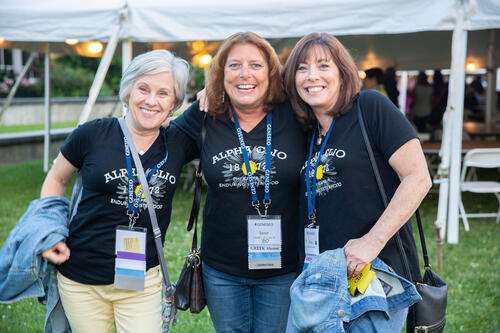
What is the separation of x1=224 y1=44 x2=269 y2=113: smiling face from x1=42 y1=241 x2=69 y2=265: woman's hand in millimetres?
1031

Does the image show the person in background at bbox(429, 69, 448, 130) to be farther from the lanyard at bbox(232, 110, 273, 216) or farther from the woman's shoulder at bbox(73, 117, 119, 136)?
the woman's shoulder at bbox(73, 117, 119, 136)

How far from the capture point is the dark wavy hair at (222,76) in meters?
2.38

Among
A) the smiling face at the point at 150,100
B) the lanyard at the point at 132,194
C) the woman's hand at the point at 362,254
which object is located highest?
the smiling face at the point at 150,100

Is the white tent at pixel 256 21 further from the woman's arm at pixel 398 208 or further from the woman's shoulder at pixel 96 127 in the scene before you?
the woman's arm at pixel 398 208

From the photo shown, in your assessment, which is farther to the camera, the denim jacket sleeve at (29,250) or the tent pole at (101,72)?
the tent pole at (101,72)

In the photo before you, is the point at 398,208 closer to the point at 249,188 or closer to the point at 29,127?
the point at 249,188

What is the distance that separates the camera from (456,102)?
214 inches

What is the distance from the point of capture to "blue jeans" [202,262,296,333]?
2.37m

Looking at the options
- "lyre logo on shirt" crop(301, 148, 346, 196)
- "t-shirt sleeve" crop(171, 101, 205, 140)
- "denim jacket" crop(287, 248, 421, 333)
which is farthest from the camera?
"t-shirt sleeve" crop(171, 101, 205, 140)

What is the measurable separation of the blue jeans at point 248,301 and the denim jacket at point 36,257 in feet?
2.41

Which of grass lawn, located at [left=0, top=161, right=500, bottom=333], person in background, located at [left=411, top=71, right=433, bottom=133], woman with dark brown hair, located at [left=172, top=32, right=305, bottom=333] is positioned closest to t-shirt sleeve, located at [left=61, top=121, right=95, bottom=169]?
Result: woman with dark brown hair, located at [left=172, top=32, right=305, bottom=333]

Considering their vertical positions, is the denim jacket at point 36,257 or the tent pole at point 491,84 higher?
the tent pole at point 491,84

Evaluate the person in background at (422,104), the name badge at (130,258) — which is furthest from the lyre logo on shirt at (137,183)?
the person in background at (422,104)

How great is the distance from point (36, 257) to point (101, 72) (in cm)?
371
